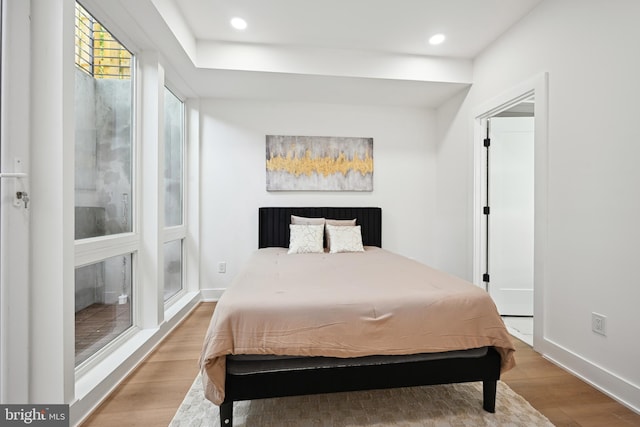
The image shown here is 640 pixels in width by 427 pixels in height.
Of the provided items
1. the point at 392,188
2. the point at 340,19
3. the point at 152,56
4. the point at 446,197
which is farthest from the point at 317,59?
the point at 446,197

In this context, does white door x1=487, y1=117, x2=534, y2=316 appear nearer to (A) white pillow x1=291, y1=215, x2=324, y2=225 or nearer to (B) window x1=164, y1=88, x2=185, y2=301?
(A) white pillow x1=291, y1=215, x2=324, y2=225

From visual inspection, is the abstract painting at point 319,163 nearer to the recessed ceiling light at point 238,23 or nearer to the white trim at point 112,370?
the recessed ceiling light at point 238,23

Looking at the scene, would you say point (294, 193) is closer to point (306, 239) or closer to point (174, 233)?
point (306, 239)

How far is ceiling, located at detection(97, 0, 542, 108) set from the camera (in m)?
2.32

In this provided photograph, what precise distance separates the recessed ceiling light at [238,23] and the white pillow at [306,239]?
1988 millimetres

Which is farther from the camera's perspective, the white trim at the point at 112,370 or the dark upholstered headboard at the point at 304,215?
the dark upholstered headboard at the point at 304,215

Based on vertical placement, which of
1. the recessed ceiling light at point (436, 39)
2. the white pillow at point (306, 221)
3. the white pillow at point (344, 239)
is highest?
the recessed ceiling light at point (436, 39)

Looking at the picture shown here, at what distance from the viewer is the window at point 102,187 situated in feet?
5.94

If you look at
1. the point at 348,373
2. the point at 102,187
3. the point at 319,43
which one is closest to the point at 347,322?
the point at 348,373

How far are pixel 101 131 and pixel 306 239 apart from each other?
1.98 metres

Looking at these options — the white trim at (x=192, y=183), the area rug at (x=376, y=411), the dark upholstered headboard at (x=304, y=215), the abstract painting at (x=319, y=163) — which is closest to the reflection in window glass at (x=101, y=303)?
the area rug at (x=376, y=411)

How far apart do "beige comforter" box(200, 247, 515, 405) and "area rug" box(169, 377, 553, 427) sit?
289 millimetres

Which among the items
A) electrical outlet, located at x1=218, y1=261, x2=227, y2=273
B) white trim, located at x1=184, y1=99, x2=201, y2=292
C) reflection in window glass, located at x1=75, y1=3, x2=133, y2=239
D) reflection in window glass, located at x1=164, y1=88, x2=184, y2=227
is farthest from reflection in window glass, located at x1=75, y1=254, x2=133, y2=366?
electrical outlet, located at x1=218, y1=261, x2=227, y2=273

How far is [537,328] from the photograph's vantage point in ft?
7.57
